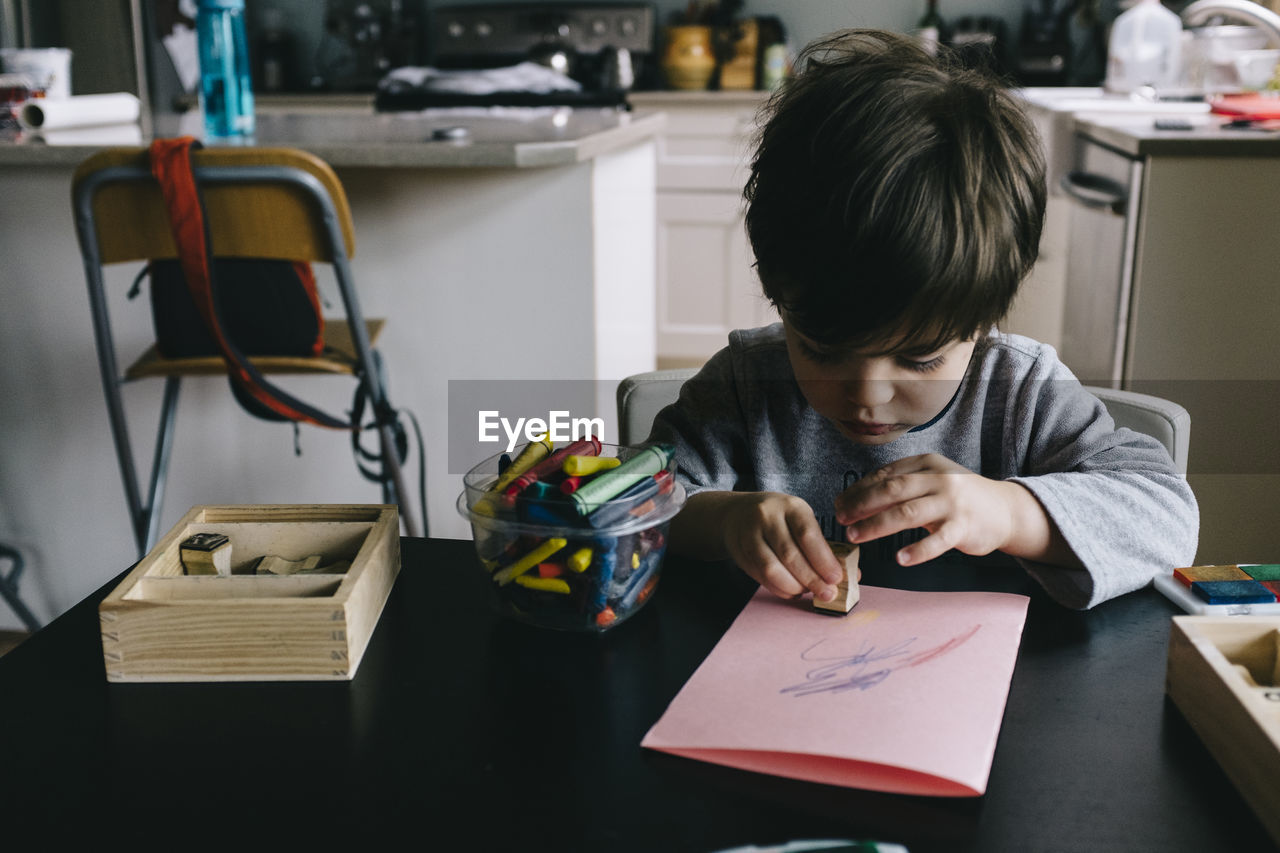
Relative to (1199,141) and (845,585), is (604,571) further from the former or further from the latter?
(1199,141)

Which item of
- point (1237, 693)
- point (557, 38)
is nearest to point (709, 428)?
point (1237, 693)

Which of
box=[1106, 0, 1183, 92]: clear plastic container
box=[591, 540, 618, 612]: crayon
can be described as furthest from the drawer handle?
box=[591, 540, 618, 612]: crayon

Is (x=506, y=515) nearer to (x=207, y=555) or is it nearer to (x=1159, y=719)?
(x=207, y=555)

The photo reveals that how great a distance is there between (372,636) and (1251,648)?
1.49ft

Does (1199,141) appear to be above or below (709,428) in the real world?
above

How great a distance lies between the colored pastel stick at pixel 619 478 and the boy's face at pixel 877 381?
0.53 ft

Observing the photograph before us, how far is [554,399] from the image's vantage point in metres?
1.95

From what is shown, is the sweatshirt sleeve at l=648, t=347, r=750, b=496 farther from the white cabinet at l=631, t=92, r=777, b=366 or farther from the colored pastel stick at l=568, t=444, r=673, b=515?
the white cabinet at l=631, t=92, r=777, b=366

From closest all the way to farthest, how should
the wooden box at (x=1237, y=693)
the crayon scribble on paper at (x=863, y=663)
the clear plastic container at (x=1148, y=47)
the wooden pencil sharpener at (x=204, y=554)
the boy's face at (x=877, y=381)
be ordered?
the wooden box at (x=1237, y=693), the crayon scribble on paper at (x=863, y=663), the wooden pencil sharpener at (x=204, y=554), the boy's face at (x=877, y=381), the clear plastic container at (x=1148, y=47)

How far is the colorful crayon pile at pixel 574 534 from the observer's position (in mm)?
586

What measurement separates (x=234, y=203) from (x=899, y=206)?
1.06m

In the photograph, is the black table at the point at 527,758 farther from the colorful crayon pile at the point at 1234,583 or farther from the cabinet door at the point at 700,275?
the cabinet door at the point at 700,275

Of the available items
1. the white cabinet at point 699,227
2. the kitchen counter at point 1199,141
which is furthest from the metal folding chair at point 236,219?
the white cabinet at point 699,227

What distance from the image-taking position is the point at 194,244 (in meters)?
1.45
